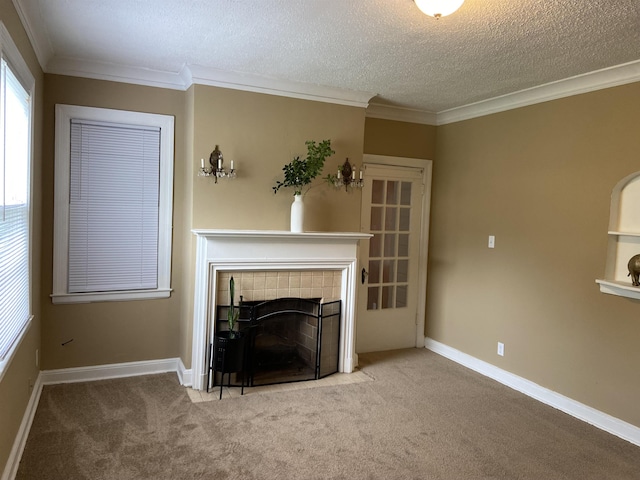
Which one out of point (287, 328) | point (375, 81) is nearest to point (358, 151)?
point (375, 81)

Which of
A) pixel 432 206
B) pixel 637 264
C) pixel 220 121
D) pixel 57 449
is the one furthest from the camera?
pixel 432 206

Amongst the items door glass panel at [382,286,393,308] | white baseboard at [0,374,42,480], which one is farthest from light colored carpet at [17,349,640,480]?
door glass panel at [382,286,393,308]

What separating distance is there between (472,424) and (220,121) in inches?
112

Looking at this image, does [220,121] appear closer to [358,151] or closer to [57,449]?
[358,151]

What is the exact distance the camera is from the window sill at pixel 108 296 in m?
3.63

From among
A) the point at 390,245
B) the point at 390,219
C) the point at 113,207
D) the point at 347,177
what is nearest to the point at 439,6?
the point at 347,177

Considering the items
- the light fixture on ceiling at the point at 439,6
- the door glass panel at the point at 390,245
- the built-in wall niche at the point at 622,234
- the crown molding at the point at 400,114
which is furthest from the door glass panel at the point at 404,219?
the light fixture on ceiling at the point at 439,6

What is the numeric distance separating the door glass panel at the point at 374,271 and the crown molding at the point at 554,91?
160 centimetres

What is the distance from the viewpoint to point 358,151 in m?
4.20

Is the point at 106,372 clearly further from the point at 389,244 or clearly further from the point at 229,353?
the point at 389,244

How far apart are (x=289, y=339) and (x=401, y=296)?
1.50m

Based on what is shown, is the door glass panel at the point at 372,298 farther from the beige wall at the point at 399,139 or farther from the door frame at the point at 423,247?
the beige wall at the point at 399,139

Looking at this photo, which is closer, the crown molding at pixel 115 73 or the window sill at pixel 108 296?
the crown molding at pixel 115 73

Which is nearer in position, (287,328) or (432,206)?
(287,328)
